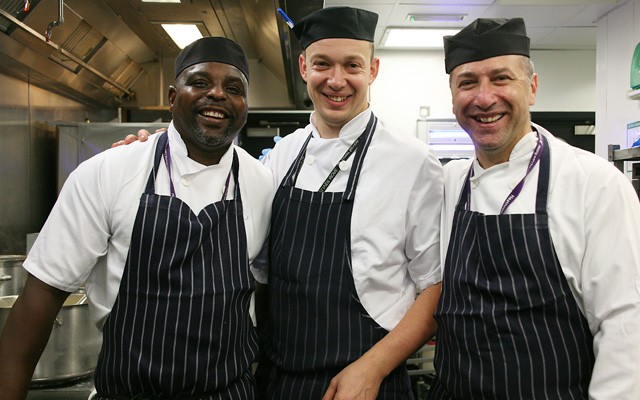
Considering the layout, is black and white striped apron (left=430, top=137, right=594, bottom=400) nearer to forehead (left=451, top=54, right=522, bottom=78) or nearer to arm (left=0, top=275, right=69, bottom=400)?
forehead (left=451, top=54, right=522, bottom=78)

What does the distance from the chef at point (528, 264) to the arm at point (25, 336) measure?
108 cm

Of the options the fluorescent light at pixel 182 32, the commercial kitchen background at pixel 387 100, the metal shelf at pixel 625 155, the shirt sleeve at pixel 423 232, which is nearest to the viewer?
the shirt sleeve at pixel 423 232

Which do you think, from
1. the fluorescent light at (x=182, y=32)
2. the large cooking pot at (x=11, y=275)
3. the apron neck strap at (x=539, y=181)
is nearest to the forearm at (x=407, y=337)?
the apron neck strap at (x=539, y=181)

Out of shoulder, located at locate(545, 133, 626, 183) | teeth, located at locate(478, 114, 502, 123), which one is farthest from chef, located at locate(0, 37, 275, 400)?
shoulder, located at locate(545, 133, 626, 183)

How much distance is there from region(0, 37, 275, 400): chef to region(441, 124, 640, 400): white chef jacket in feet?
2.62

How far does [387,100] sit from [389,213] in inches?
192

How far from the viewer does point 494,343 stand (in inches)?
53.2

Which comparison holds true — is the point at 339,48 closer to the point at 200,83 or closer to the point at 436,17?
the point at 200,83

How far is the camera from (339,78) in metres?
1.64

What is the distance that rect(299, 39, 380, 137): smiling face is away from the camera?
166cm

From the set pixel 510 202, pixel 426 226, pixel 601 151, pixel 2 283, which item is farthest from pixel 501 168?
pixel 601 151

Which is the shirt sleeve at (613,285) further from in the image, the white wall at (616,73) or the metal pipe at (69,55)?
the white wall at (616,73)

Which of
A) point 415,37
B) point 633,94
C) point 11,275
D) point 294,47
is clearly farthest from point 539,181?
point 415,37

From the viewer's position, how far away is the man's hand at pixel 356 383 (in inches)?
54.9
